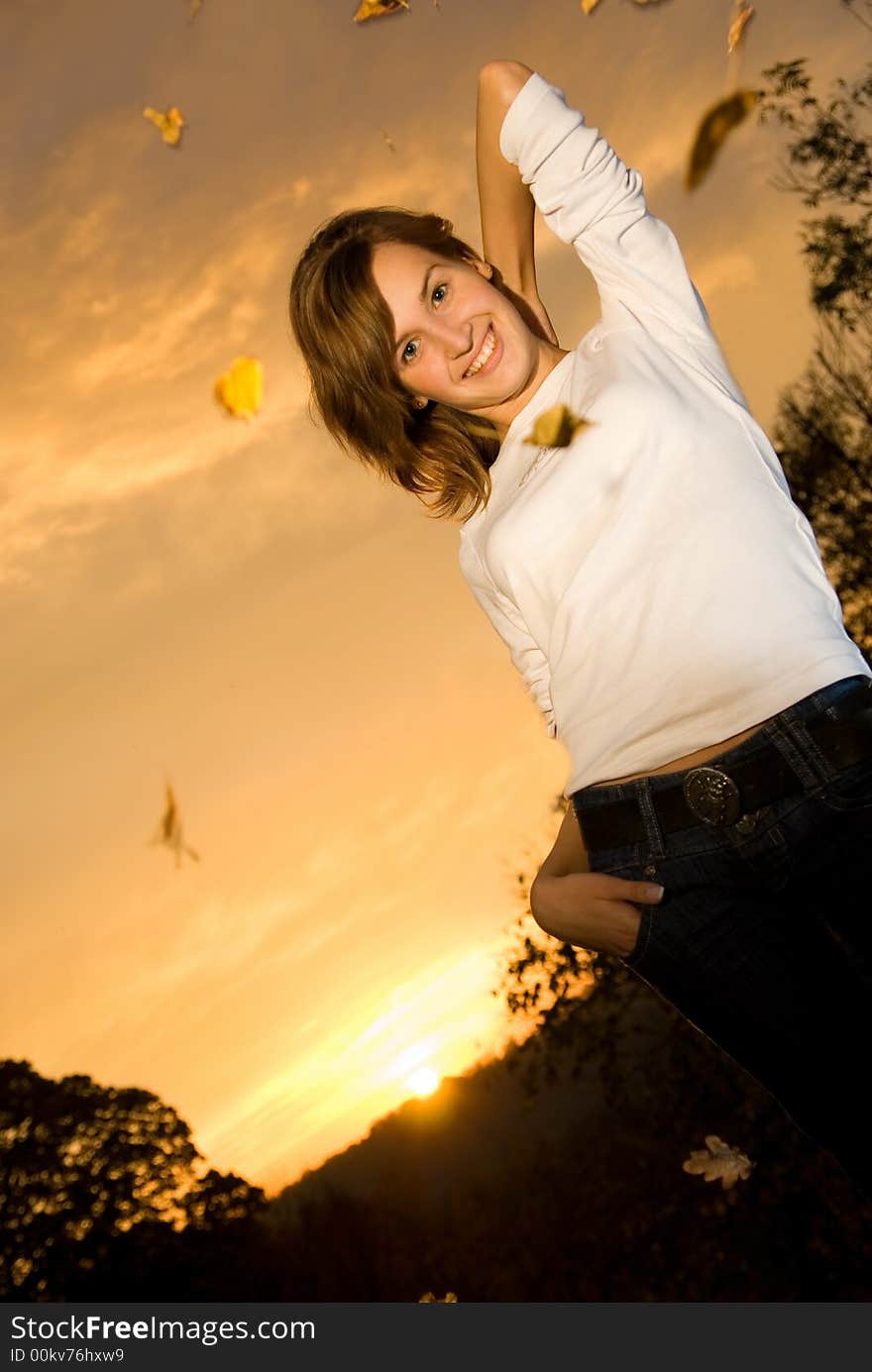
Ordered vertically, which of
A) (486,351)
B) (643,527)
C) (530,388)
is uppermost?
(486,351)

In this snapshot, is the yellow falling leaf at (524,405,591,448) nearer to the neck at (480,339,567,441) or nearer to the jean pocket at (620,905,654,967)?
the neck at (480,339,567,441)

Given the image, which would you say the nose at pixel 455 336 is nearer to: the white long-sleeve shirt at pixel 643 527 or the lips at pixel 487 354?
the lips at pixel 487 354

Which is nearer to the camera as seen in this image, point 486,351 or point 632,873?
point 632,873

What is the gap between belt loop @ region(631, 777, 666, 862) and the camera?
2.15 metres

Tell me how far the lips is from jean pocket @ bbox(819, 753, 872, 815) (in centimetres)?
127

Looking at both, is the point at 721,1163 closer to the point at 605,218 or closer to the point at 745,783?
the point at 745,783

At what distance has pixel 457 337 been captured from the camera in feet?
8.79

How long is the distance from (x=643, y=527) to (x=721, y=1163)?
9.18 metres

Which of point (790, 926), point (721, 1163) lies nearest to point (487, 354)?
point (790, 926)

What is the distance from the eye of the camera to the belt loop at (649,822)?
7.06 feet

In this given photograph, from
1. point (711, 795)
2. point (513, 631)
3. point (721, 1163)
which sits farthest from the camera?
point (721, 1163)

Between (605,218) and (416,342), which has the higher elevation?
(416,342)
